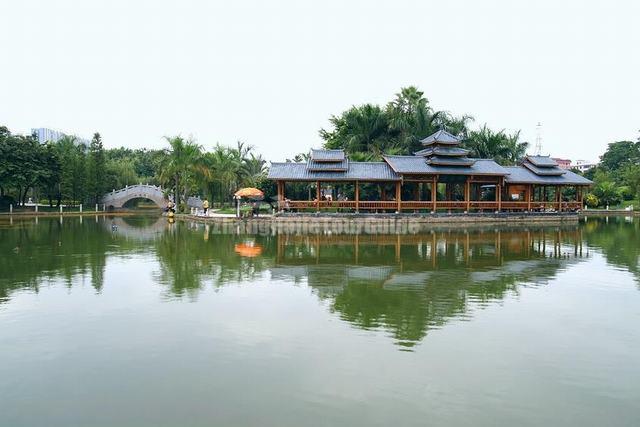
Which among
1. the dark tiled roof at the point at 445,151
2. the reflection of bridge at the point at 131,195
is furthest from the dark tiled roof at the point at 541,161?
the reflection of bridge at the point at 131,195

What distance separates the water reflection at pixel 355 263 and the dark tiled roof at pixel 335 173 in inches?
303

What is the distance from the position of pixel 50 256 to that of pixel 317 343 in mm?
12368

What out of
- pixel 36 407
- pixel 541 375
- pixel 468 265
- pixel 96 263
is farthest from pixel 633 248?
pixel 36 407

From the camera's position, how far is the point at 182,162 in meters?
40.0

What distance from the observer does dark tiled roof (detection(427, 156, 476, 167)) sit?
110ft

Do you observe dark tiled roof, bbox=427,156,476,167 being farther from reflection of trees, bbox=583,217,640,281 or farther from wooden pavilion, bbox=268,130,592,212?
reflection of trees, bbox=583,217,640,281

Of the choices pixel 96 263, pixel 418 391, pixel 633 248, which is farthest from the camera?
pixel 633 248

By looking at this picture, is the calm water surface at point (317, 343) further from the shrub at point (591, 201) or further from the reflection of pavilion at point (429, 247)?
the shrub at point (591, 201)

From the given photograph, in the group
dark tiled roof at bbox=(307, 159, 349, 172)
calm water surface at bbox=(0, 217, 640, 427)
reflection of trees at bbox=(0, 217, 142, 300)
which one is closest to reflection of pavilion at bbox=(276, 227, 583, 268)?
calm water surface at bbox=(0, 217, 640, 427)

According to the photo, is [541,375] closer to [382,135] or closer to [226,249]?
[226,249]

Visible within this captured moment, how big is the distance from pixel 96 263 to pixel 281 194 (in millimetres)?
18555

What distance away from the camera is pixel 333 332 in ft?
25.9

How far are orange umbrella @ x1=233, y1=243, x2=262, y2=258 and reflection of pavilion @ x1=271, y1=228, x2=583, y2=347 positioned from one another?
0.86 metres

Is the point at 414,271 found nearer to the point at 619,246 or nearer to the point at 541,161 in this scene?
the point at 619,246
